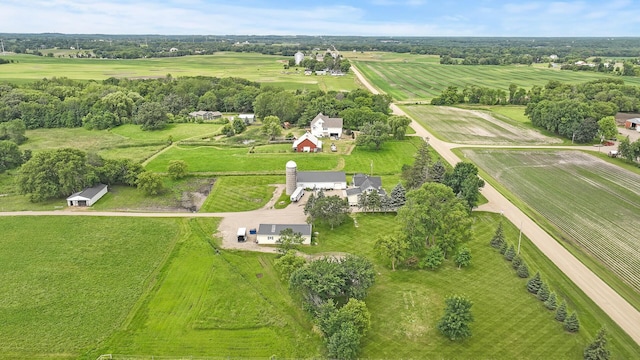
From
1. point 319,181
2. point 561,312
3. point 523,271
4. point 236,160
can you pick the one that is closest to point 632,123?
point 319,181

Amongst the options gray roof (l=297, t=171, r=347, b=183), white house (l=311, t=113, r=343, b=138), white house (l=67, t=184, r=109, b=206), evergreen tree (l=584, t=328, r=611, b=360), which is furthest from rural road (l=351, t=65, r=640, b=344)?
white house (l=67, t=184, r=109, b=206)

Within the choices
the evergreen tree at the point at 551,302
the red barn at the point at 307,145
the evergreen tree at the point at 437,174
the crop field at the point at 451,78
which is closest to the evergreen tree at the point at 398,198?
the evergreen tree at the point at 437,174

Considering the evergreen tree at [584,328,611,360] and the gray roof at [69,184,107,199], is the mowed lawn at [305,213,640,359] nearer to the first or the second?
the evergreen tree at [584,328,611,360]

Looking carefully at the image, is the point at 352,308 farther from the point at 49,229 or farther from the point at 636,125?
the point at 636,125

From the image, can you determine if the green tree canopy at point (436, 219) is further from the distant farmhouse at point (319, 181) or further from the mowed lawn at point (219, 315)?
the distant farmhouse at point (319, 181)

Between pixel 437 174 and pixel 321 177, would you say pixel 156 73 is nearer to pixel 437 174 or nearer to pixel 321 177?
pixel 321 177

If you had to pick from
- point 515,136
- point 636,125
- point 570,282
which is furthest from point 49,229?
point 636,125

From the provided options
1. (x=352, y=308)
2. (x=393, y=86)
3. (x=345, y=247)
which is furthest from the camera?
(x=393, y=86)
